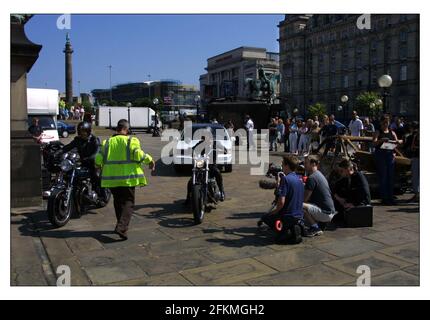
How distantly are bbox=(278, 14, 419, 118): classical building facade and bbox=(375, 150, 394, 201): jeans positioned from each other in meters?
65.7

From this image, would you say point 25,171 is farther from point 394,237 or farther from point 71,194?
point 394,237

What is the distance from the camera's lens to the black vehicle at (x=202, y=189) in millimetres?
7289

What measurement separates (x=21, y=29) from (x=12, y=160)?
2626mm

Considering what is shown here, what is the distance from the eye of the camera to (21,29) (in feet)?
29.4

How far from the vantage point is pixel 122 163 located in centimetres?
649

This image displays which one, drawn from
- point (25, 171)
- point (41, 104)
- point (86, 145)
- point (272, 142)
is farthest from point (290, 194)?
point (41, 104)

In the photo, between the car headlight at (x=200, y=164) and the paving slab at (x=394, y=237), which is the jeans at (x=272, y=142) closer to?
the car headlight at (x=200, y=164)

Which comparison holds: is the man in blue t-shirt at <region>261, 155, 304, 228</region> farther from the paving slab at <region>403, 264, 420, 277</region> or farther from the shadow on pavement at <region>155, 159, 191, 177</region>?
the shadow on pavement at <region>155, 159, 191, 177</region>

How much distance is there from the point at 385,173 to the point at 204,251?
4741 mm

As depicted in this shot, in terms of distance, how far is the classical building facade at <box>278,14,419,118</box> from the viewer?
259 feet

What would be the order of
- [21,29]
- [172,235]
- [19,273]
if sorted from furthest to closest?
[21,29], [172,235], [19,273]

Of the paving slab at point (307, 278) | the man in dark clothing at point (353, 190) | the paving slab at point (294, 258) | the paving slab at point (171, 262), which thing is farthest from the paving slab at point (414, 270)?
the paving slab at point (171, 262)
